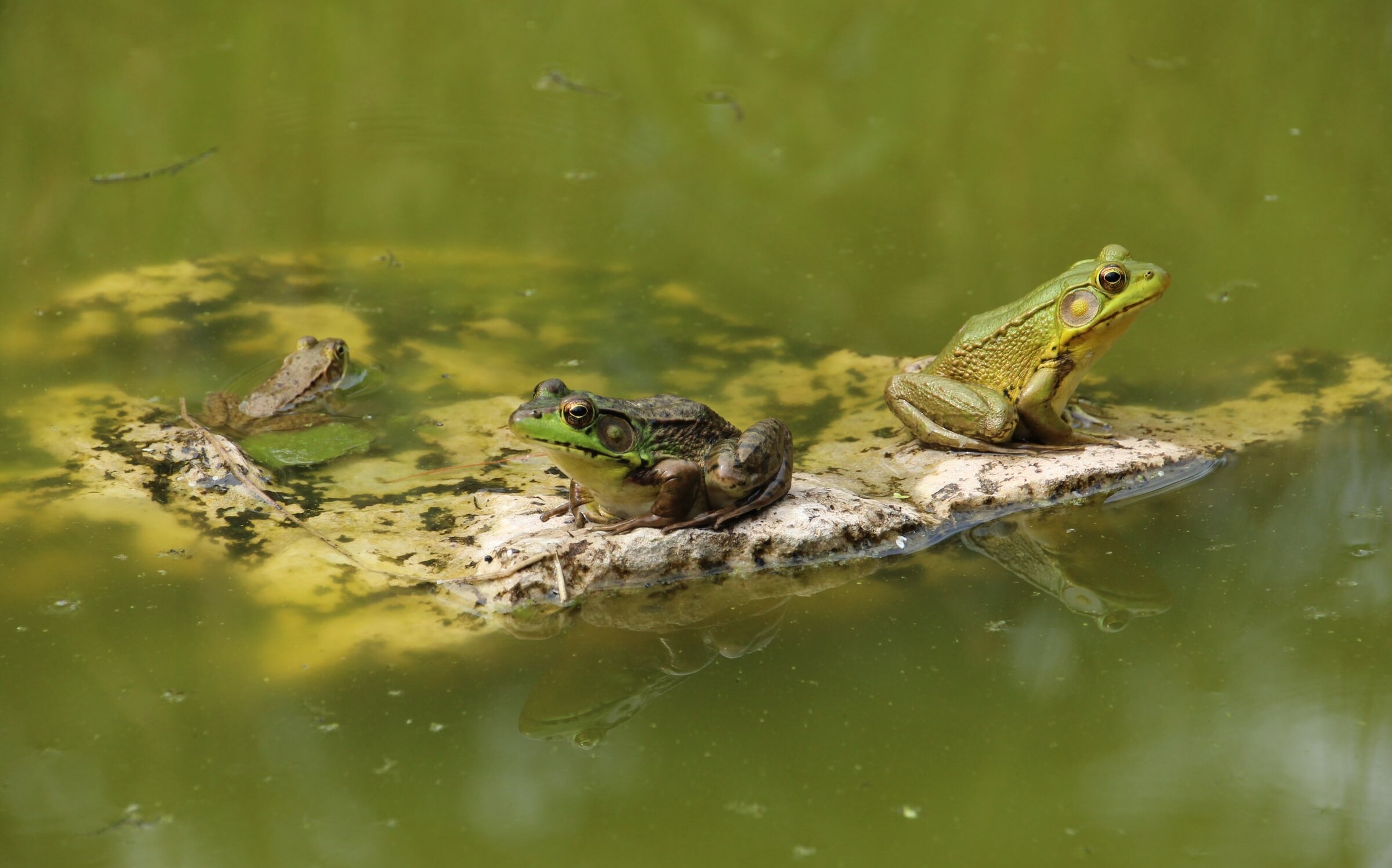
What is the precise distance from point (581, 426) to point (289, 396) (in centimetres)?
207

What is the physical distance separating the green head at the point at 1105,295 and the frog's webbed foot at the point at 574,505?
200cm

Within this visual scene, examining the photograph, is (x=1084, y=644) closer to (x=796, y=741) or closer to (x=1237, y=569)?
(x=1237, y=569)

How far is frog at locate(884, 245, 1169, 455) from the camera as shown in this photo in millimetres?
4551

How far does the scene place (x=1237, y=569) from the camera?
13.3ft

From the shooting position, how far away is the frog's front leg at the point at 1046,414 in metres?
4.60

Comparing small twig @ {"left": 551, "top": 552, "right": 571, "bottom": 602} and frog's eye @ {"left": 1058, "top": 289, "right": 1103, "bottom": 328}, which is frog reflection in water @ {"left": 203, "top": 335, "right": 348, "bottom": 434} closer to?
small twig @ {"left": 551, "top": 552, "right": 571, "bottom": 602}

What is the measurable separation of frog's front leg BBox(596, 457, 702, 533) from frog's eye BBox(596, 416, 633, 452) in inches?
4.6

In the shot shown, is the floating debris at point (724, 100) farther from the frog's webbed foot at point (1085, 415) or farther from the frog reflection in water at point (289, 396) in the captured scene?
the frog's webbed foot at point (1085, 415)

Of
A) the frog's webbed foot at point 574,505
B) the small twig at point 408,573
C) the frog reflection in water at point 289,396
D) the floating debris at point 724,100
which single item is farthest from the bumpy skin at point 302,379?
the floating debris at point 724,100

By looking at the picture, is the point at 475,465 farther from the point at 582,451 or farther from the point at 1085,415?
the point at 1085,415

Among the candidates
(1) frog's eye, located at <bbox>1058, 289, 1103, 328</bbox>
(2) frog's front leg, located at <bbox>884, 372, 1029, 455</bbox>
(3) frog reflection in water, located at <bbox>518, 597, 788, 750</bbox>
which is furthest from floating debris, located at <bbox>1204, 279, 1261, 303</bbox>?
(3) frog reflection in water, located at <bbox>518, 597, 788, 750</bbox>

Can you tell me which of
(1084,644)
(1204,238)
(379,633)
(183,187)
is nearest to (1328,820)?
(1084,644)

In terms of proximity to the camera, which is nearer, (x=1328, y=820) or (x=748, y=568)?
(x=1328, y=820)

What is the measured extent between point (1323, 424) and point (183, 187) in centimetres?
634
